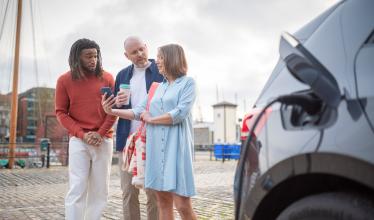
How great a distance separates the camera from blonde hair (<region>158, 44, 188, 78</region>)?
10.3 feet

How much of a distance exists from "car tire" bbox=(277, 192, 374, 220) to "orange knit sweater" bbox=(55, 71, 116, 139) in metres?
2.50

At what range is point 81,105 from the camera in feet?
12.3

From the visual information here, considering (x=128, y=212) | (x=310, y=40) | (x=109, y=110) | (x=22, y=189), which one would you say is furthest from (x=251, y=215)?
(x=22, y=189)

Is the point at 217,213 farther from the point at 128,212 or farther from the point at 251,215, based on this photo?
the point at 251,215

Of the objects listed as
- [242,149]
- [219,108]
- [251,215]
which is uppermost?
[219,108]

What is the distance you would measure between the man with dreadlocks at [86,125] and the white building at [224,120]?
38.9 m

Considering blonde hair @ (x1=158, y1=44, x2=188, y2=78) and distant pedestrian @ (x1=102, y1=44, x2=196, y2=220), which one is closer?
distant pedestrian @ (x1=102, y1=44, x2=196, y2=220)

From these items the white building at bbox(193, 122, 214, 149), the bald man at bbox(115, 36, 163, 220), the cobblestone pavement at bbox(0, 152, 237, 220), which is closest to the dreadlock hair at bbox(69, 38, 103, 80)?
the bald man at bbox(115, 36, 163, 220)

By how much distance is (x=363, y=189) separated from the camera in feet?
4.60

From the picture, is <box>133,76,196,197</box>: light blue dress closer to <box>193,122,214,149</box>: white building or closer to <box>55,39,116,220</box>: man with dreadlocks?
<box>55,39,116,220</box>: man with dreadlocks

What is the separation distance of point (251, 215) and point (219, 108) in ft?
136

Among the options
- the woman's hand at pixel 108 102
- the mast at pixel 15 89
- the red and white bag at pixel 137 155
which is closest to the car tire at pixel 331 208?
the red and white bag at pixel 137 155

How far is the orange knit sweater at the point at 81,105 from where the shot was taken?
372cm

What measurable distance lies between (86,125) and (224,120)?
1560 inches
